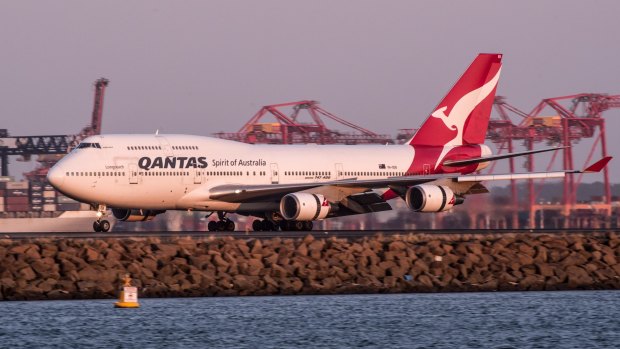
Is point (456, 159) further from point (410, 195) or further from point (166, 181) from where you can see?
point (166, 181)

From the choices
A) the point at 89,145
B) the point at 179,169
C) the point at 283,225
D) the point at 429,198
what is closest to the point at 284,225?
the point at 283,225

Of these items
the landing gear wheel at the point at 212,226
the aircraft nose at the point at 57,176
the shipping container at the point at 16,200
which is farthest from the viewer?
the shipping container at the point at 16,200

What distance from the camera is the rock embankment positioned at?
37.2m

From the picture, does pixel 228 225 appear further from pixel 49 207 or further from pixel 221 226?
pixel 49 207

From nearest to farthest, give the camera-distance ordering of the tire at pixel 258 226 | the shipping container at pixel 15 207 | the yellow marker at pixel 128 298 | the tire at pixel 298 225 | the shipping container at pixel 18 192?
1. the yellow marker at pixel 128 298
2. the tire at pixel 298 225
3. the tire at pixel 258 226
4. the shipping container at pixel 15 207
5. the shipping container at pixel 18 192

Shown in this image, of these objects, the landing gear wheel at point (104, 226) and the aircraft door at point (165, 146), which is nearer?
the landing gear wheel at point (104, 226)

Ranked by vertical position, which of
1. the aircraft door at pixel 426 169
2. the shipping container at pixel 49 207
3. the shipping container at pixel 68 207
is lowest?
the aircraft door at pixel 426 169

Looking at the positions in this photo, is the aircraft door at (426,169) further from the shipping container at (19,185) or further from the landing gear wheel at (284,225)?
the shipping container at (19,185)

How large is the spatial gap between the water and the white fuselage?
13567mm

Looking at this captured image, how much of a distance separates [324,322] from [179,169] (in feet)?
62.6

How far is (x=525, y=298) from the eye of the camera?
37.2 m

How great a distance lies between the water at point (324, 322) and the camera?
2934cm

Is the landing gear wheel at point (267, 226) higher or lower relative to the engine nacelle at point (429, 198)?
lower

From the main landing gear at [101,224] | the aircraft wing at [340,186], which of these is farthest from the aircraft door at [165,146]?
the main landing gear at [101,224]
